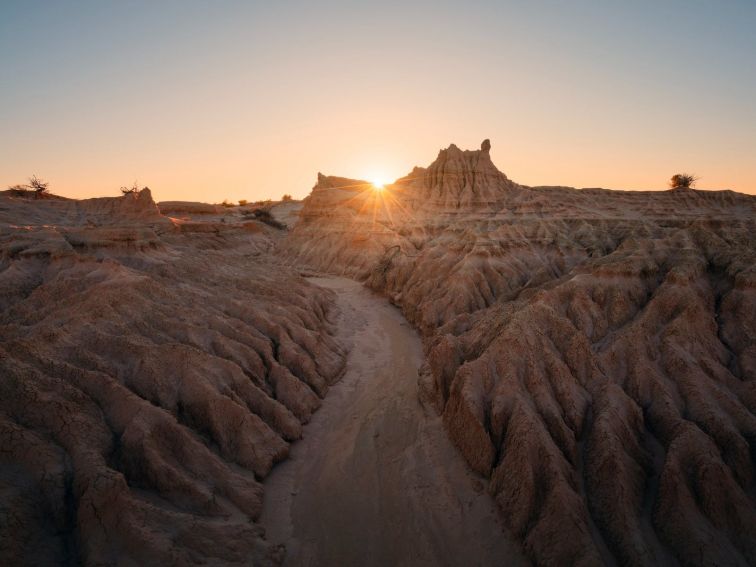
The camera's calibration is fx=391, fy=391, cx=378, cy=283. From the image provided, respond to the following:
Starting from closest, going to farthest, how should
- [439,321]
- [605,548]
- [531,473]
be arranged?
1. [605,548]
2. [531,473]
3. [439,321]

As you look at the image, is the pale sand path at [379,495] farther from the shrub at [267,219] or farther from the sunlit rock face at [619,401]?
the shrub at [267,219]

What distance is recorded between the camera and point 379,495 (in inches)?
403

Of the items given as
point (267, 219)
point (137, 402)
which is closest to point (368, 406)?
point (137, 402)

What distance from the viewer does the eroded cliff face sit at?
705 centimetres

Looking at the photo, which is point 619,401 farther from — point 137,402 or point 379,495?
point 137,402

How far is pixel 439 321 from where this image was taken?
71.0ft

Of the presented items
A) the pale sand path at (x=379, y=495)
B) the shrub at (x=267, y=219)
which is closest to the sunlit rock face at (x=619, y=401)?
the pale sand path at (x=379, y=495)

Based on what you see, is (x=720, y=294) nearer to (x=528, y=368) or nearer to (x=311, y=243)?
(x=528, y=368)

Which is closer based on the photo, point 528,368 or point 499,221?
point 528,368

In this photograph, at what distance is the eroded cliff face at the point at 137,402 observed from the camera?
23.1 feet

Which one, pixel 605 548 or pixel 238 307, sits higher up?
pixel 238 307

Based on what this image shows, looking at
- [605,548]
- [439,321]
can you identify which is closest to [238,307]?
[439,321]

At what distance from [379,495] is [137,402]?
647cm

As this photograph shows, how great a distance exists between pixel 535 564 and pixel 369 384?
9203 millimetres
